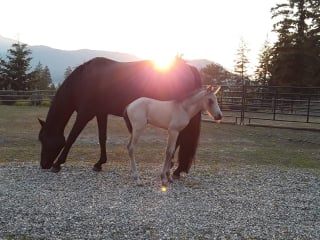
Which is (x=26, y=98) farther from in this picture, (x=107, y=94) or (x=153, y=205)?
(x=153, y=205)

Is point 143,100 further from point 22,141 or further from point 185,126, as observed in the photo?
point 22,141

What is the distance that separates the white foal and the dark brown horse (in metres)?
0.22

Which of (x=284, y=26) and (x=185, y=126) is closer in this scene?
(x=185, y=126)

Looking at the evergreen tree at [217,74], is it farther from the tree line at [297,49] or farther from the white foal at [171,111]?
the white foal at [171,111]

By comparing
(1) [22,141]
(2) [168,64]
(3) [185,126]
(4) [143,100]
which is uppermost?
(2) [168,64]

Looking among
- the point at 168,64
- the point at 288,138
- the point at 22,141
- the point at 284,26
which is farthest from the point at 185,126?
the point at 284,26

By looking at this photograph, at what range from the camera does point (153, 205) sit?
5.11 metres

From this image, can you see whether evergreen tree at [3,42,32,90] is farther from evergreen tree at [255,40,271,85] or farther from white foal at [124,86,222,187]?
white foal at [124,86,222,187]

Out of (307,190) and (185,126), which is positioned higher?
(185,126)

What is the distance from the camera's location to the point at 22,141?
12.1 metres

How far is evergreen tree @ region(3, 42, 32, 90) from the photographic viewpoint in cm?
3834

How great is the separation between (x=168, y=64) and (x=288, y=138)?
9330 millimetres

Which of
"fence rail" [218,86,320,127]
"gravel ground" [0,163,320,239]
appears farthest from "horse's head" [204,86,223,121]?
"fence rail" [218,86,320,127]

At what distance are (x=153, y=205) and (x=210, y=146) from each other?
722cm
